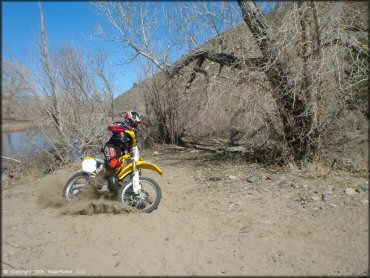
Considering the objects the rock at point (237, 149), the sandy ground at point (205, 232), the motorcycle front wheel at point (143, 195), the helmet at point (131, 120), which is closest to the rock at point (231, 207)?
the sandy ground at point (205, 232)

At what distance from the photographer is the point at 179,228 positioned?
4.93 metres

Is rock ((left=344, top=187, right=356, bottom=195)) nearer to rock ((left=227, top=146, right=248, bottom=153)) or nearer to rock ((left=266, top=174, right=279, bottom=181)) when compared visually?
rock ((left=266, top=174, right=279, bottom=181))

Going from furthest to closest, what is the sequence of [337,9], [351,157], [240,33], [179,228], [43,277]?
[240,33] < [351,157] < [337,9] < [179,228] < [43,277]

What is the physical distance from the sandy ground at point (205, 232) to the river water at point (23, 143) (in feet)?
14.1

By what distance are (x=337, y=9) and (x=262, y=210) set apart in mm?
4636

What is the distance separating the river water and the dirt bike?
571 cm

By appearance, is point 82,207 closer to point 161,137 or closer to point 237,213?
point 237,213

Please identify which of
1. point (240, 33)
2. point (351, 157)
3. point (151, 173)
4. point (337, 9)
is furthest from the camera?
point (240, 33)

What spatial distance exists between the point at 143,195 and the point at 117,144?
3.57 feet

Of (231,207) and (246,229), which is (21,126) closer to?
(231,207)

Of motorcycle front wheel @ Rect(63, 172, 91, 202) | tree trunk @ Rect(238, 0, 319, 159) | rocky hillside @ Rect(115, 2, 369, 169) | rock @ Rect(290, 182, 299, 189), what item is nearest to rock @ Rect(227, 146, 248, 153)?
rocky hillside @ Rect(115, 2, 369, 169)

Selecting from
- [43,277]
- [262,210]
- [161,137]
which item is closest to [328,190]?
[262,210]

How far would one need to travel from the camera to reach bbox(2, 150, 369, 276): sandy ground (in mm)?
3842

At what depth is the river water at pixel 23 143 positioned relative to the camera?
10852mm
